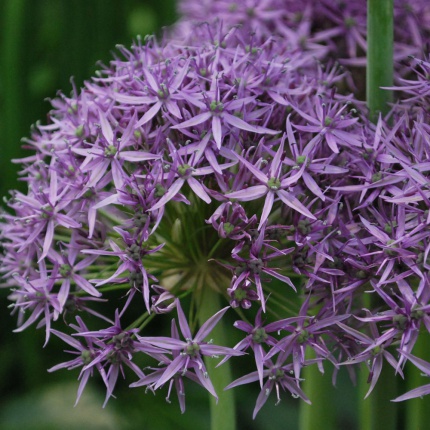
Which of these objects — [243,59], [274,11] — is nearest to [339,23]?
[274,11]

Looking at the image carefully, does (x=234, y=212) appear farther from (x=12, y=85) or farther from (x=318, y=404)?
(x=12, y=85)

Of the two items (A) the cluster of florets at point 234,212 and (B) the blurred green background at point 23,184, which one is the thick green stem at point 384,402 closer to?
(A) the cluster of florets at point 234,212

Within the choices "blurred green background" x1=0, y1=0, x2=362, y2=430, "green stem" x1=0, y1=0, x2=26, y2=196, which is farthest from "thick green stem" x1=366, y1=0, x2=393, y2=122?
"green stem" x1=0, y1=0, x2=26, y2=196

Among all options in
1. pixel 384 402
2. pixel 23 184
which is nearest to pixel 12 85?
pixel 23 184

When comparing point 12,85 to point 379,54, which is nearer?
point 379,54

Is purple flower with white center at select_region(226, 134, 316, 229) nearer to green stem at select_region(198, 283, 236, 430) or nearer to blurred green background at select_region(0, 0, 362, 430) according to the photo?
green stem at select_region(198, 283, 236, 430)

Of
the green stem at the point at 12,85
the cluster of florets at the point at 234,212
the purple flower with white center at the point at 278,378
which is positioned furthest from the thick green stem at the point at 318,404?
the green stem at the point at 12,85
